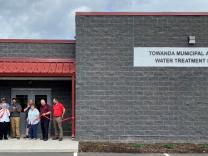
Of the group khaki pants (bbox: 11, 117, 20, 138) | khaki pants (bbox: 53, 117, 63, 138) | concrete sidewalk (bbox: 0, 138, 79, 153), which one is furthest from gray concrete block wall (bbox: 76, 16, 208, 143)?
khaki pants (bbox: 11, 117, 20, 138)

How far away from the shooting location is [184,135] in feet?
64.3

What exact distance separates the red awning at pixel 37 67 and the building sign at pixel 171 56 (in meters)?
3.01

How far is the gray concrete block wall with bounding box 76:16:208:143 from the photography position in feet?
64.2

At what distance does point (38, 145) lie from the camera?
1802 cm

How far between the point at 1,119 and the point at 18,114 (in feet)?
2.82

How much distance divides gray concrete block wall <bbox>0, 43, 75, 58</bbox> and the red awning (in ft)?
1.17

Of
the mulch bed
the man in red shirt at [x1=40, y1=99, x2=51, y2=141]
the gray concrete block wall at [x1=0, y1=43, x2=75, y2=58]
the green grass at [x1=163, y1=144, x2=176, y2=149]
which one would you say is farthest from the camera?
the gray concrete block wall at [x1=0, y1=43, x2=75, y2=58]

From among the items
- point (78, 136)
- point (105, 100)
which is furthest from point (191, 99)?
point (78, 136)

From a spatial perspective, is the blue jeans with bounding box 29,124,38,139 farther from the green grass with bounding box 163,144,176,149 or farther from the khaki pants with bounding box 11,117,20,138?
the green grass with bounding box 163,144,176,149

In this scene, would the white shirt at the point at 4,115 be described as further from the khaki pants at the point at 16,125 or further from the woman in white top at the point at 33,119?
the woman in white top at the point at 33,119

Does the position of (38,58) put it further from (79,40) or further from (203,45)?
(203,45)

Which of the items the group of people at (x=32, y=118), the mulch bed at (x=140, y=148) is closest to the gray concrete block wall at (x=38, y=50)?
the group of people at (x=32, y=118)

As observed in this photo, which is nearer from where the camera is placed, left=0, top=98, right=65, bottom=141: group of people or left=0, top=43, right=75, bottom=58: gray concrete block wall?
left=0, top=98, right=65, bottom=141: group of people

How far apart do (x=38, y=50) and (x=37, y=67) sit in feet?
4.23
